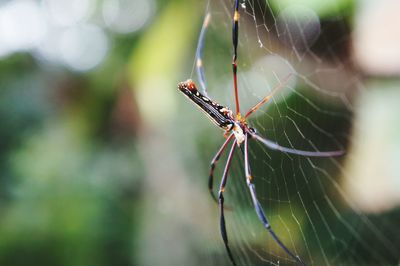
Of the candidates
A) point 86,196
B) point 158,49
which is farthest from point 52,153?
point 158,49

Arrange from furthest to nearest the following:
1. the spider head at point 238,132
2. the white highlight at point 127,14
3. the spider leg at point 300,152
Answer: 1. the white highlight at point 127,14
2. the spider head at point 238,132
3. the spider leg at point 300,152

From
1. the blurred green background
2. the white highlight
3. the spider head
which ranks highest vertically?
the white highlight

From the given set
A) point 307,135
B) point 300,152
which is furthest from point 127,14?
point 300,152

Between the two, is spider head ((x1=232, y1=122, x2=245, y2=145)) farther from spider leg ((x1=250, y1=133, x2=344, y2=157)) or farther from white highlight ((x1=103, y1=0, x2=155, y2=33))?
white highlight ((x1=103, y1=0, x2=155, y2=33))

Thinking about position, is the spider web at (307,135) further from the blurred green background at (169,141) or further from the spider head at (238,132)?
the spider head at (238,132)

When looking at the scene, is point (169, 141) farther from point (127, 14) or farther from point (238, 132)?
point (238, 132)

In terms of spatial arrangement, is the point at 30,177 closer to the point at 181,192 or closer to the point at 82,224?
the point at 82,224

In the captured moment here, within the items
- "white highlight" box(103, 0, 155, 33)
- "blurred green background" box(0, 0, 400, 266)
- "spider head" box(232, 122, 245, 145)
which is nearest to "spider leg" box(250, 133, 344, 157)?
"spider head" box(232, 122, 245, 145)

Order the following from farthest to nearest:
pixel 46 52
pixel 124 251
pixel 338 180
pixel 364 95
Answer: pixel 46 52
pixel 124 251
pixel 338 180
pixel 364 95

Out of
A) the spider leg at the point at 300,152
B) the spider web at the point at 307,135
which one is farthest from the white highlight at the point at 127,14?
the spider leg at the point at 300,152
